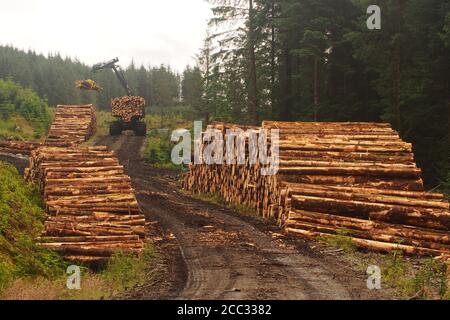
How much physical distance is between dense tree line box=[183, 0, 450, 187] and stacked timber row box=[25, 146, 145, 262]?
1357 cm

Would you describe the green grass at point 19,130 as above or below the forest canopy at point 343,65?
below

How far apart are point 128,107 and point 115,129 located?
→ 2441 mm

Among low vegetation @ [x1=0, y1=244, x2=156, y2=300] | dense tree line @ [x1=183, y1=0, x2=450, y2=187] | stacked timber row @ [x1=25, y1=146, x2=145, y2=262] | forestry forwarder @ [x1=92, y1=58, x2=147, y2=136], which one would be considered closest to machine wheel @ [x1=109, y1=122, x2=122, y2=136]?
forestry forwarder @ [x1=92, y1=58, x2=147, y2=136]

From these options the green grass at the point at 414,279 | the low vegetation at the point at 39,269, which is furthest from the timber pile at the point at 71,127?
the green grass at the point at 414,279

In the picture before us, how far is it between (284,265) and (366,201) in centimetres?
441

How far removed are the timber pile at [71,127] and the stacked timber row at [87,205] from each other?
60.8 ft

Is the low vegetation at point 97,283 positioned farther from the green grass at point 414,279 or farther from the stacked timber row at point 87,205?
the green grass at point 414,279

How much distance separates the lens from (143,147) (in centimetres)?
3688

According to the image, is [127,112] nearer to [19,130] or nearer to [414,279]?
[19,130]

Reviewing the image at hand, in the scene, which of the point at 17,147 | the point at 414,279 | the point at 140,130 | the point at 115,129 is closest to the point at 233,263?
the point at 414,279

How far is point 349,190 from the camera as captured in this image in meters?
14.3

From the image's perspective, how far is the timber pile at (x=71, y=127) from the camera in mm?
37250

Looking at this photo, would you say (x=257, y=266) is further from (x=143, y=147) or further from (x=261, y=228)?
(x=143, y=147)

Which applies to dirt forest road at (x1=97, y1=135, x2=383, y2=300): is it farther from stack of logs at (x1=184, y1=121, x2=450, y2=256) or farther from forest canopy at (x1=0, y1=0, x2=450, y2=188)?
forest canopy at (x1=0, y1=0, x2=450, y2=188)
